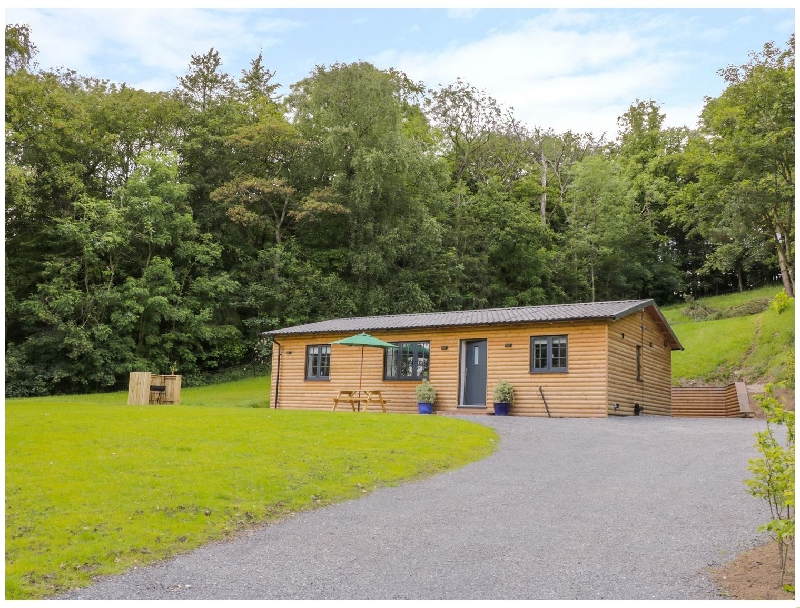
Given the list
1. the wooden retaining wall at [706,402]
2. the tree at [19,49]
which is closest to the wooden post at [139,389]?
the tree at [19,49]

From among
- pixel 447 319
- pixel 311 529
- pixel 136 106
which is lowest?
pixel 311 529

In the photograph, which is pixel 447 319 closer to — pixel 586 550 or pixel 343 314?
pixel 343 314

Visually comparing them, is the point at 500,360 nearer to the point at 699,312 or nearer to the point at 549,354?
the point at 549,354

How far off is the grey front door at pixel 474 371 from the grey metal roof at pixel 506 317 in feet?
2.58

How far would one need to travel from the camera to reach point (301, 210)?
34.2 metres

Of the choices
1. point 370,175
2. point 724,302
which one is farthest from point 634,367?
point 724,302

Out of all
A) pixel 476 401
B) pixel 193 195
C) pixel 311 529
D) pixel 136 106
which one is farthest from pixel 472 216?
pixel 311 529

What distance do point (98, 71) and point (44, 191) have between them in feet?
25.1

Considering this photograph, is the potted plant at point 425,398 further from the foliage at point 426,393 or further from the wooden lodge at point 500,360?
the wooden lodge at point 500,360

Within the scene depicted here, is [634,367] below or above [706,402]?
above

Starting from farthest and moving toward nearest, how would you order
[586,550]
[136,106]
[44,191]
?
[136,106] → [44,191] → [586,550]

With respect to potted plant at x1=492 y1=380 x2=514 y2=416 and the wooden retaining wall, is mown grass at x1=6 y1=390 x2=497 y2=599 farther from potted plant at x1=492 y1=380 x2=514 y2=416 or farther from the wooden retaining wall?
the wooden retaining wall

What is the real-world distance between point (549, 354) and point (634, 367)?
9.44ft

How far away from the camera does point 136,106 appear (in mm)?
32656
